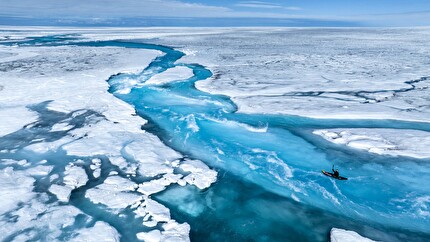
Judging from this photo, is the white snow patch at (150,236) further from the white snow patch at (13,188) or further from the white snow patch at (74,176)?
the white snow patch at (13,188)

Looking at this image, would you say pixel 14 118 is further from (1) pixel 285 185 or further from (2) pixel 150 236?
(1) pixel 285 185

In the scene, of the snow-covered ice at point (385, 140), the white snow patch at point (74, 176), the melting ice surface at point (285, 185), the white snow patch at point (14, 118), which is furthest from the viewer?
the white snow patch at point (14, 118)

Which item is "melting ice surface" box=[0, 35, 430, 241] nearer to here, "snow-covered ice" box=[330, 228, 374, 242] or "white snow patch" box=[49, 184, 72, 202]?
"snow-covered ice" box=[330, 228, 374, 242]

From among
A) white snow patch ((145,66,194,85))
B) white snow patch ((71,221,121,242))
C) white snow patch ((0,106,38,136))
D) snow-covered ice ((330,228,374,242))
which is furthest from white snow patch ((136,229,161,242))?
white snow patch ((145,66,194,85))

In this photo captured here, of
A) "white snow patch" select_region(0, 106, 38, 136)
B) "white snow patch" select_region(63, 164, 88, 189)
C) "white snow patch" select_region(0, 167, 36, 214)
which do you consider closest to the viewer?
"white snow patch" select_region(0, 167, 36, 214)

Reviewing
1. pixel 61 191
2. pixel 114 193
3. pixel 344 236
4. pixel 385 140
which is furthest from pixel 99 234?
pixel 385 140

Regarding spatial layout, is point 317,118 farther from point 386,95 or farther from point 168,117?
point 168,117

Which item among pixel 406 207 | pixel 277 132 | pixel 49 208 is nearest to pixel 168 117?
pixel 277 132

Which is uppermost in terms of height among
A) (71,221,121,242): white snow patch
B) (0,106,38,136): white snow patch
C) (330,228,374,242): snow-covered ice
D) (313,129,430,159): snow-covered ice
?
(313,129,430,159): snow-covered ice

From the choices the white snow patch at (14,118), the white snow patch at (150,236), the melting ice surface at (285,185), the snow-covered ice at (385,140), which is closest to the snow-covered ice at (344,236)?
the melting ice surface at (285,185)
